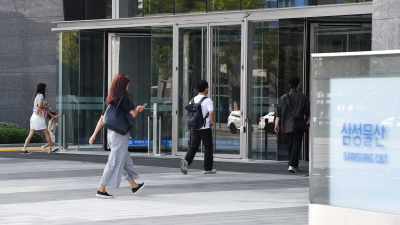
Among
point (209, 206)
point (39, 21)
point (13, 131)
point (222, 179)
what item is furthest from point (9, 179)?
point (39, 21)

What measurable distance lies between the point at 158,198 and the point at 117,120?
1.13 m

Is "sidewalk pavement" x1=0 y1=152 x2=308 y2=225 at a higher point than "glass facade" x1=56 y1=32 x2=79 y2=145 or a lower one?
lower

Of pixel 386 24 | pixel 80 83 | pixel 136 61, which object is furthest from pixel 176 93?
pixel 386 24

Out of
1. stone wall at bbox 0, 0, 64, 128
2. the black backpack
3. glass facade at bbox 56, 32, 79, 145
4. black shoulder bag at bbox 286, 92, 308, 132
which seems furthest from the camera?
stone wall at bbox 0, 0, 64, 128

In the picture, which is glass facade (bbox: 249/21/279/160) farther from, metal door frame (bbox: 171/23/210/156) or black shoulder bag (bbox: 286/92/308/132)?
black shoulder bag (bbox: 286/92/308/132)

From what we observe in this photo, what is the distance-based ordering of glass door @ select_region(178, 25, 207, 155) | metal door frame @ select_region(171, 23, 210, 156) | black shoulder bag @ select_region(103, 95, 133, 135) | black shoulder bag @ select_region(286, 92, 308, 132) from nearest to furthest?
Result: 1. black shoulder bag @ select_region(103, 95, 133, 135)
2. black shoulder bag @ select_region(286, 92, 308, 132)
3. glass door @ select_region(178, 25, 207, 155)
4. metal door frame @ select_region(171, 23, 210, 156)

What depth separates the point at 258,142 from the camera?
559 inches

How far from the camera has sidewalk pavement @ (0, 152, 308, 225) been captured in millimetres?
6941

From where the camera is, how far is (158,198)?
8.50m

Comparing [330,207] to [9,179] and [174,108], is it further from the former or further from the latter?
[174,108]

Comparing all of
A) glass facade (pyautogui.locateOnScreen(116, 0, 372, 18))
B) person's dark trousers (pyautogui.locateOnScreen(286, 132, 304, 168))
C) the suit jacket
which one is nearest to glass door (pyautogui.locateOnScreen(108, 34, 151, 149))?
glass facade (pyautogui.locateOnScreen(116, 0, 372, 18))

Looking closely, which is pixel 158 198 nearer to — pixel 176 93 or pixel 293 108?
pixel 293 108

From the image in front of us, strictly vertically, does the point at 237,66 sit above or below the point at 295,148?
above

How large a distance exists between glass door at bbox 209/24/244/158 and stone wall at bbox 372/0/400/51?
465cm
